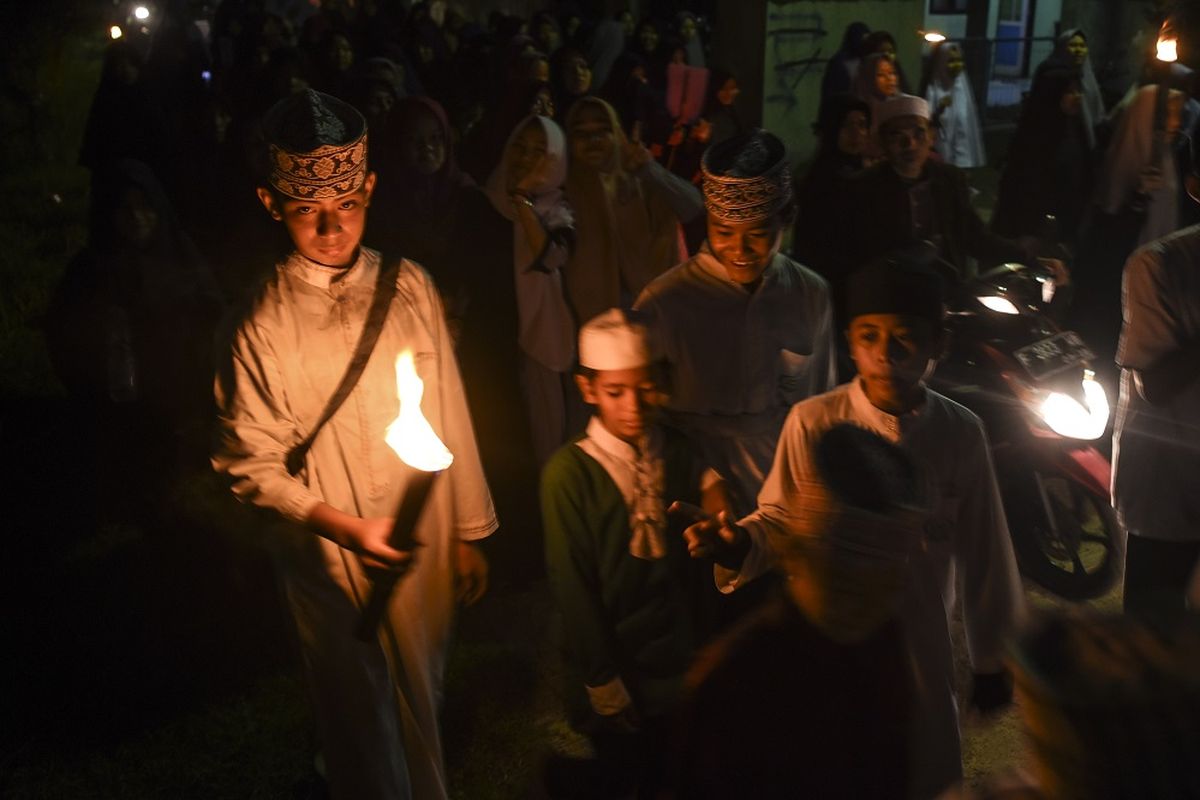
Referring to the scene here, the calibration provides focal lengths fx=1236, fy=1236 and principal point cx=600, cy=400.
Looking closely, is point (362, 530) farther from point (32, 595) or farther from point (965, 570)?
point (32, 595)

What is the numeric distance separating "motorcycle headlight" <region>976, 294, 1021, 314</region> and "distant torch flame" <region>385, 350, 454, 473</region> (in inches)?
145

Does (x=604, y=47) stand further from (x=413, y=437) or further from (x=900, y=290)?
(x=413, y=437)

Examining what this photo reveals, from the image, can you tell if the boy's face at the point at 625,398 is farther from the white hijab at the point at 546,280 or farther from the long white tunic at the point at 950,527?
the white hijab at the point at 546,280

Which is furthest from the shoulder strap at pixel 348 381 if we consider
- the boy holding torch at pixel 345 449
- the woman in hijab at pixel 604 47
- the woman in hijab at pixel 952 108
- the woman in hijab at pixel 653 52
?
the woman in hijab at pixel 604 47

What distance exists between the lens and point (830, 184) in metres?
6.88

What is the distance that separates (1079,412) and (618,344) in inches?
111

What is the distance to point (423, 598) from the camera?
3.71 m

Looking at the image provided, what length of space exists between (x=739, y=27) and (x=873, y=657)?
1207cm

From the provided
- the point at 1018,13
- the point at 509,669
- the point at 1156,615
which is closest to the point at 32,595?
the point at 509,669

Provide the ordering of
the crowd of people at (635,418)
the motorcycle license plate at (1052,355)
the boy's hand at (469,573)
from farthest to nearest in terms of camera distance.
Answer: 1. the motorcycle license plate at (1052,355)
2. the boy's hand at (469,573)
3. the crowd of people at (635,418)

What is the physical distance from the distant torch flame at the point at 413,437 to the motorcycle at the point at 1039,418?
3520 millimetres

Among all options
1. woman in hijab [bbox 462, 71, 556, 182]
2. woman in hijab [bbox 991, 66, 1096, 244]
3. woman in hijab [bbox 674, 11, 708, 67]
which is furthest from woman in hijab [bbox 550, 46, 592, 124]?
woman in hijab [bbox 674, 11, 708, 67]

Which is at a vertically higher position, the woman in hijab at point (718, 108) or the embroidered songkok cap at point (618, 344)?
the embroidered songkok cap at point (618, 344)

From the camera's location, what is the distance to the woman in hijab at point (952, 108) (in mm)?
11594
